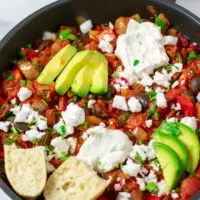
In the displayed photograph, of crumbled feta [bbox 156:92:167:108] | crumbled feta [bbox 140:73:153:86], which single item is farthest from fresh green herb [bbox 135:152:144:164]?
crumbled feta [bbox 140:73:153:86]

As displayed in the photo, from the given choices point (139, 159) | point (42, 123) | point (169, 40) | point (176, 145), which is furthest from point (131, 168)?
point (169, 40)

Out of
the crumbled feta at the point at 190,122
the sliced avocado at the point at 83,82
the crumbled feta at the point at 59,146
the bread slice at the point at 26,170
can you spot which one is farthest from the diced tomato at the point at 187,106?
the bread slice at the point at 26,170

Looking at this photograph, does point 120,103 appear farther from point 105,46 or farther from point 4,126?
point 4,126

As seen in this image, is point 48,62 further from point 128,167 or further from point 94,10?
point 128,167

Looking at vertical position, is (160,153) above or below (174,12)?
below

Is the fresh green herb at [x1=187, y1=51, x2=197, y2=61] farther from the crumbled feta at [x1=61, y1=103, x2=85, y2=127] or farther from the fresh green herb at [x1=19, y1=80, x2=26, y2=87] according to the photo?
the fresh green herb at [x1=19, y1=80, x2=26, y2=87]

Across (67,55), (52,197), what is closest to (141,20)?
(67,55)

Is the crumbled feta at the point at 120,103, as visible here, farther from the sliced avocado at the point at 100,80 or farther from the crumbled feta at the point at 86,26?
the crumbled feta at the point at 86,26
